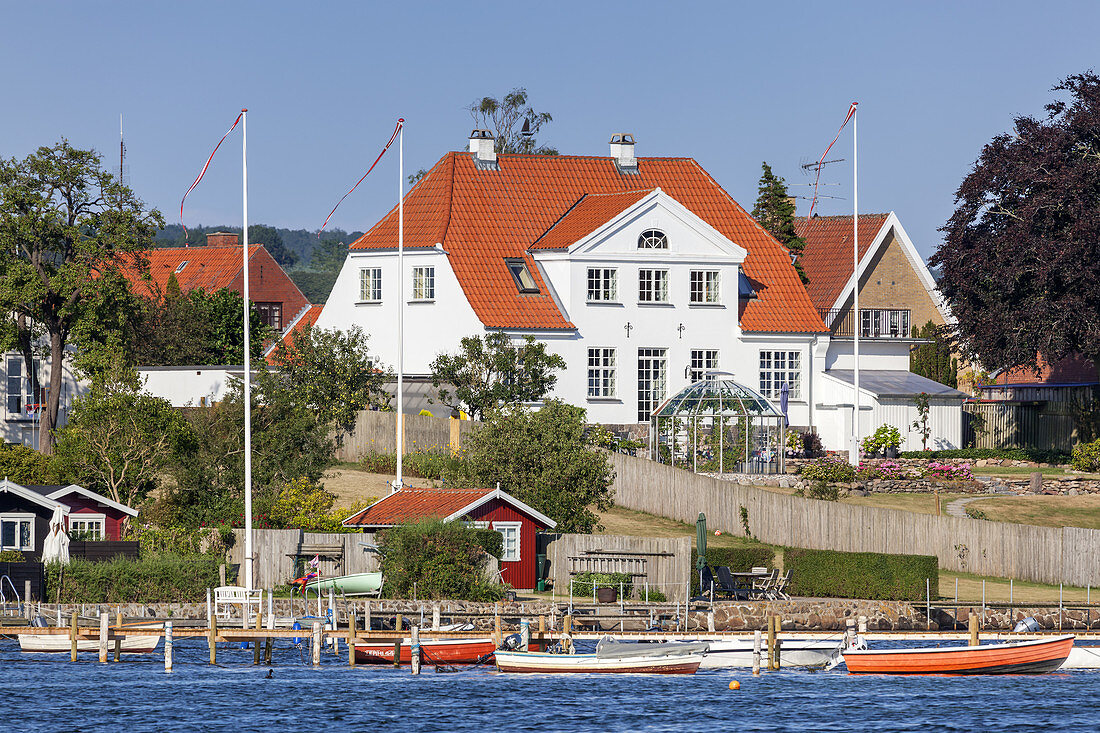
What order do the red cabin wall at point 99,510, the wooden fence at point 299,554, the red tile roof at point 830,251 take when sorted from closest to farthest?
the wooden fence at point 299,554 → the red cabin wall at point 99,510 → the red tile roof at point 830,251

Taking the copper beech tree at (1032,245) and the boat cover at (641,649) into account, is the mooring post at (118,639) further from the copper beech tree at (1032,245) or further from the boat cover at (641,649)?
the copper beech tree at (1032,245)

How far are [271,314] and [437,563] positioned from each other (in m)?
71.3

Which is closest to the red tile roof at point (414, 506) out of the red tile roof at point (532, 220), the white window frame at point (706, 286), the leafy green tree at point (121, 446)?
the leafy green tree at point (121, 446)

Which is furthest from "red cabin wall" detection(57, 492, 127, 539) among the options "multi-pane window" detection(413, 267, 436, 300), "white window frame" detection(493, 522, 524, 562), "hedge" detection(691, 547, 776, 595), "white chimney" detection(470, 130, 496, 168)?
"white chimney" detection(470, 130, 496, 168)

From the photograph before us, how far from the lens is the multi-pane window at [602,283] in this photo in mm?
73000

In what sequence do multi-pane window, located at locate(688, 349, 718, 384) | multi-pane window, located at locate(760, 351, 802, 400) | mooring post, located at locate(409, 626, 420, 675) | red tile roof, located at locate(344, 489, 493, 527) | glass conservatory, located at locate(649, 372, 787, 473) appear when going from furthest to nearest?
1. multi-pane window, located at locate(760, 351, 802, 400)
2. multi-pane window, located at locate(688, 349, 718, 384)
3. glass conservatory, located at locate(649, 372, 787, 473)
4. red tile roof, located at locate(344, 489, 493, 527)
5. mooring post, located at locate(409, 626, 420, 675)

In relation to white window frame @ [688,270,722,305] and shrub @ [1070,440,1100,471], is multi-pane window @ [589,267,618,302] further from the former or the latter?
shrub @ [1070,440,1100,471]

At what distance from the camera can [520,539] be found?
52.3 metres

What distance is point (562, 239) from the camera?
242 feet

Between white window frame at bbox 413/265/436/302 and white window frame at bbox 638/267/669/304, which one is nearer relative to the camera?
white window frame at bbox 413/265/436/302

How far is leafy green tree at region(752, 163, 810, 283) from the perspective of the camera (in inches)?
3430

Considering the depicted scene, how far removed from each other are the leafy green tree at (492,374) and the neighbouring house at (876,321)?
12861mm

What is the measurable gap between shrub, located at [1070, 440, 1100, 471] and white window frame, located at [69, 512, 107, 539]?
35361mm

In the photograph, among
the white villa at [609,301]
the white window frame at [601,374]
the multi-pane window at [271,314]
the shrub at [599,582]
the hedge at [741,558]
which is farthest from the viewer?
the multi-pane window at [271,314]
